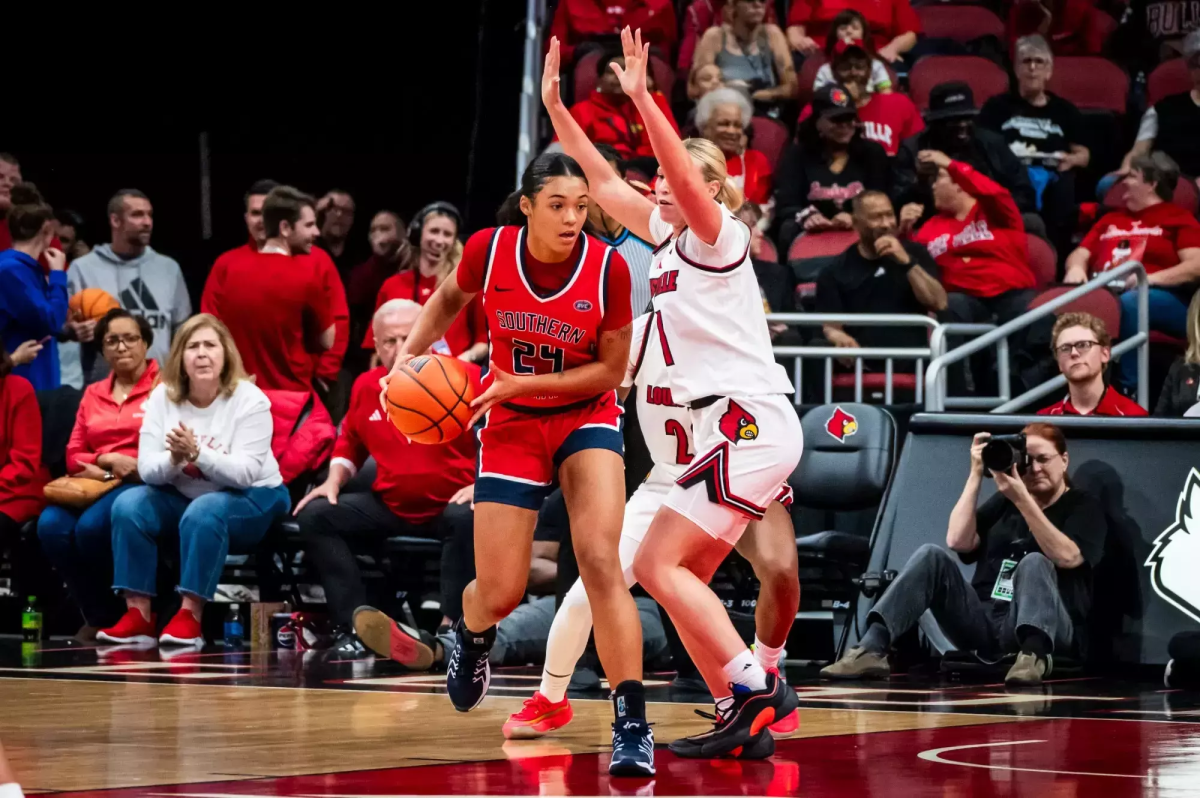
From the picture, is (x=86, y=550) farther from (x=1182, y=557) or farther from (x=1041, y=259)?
(x=1041, y=259)

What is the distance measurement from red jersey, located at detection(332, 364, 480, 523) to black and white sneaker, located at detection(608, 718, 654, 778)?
4.91 m

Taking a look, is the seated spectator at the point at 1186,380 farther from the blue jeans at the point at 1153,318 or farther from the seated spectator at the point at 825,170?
the seated spectator at the point at 825,170

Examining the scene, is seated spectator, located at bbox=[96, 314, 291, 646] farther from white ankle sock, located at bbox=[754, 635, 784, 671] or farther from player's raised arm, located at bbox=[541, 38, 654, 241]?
player's raised arm, located at bbox=[541, 38, 654, 241]

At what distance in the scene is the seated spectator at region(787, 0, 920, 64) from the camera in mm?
14195

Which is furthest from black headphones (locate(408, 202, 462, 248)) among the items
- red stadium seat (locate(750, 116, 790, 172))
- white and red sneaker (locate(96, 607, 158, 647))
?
red stadium seat (locate(750, 116, 790, 172))

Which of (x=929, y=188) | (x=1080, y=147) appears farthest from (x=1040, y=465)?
(x=1080, y=147)

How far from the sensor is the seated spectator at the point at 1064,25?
46.9 feet

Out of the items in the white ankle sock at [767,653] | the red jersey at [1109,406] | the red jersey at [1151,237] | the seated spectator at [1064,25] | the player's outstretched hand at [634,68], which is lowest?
the white ankle sock at [767,653]

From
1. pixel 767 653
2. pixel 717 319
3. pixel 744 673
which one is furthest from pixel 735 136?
pixel 744 673

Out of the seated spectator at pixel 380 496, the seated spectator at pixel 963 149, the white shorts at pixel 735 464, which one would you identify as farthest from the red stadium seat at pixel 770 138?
the white shorts at pixel 735 464

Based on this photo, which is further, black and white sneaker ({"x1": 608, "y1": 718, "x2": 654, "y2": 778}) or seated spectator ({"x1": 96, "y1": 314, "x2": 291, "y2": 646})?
seated spectator ({"x1": 96, "y1": 314, "x2": 291, "y2": 646})

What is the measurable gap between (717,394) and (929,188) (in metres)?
7.04

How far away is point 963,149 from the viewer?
40.4 feet

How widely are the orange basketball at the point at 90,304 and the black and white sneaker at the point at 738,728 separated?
7171 millimetres
